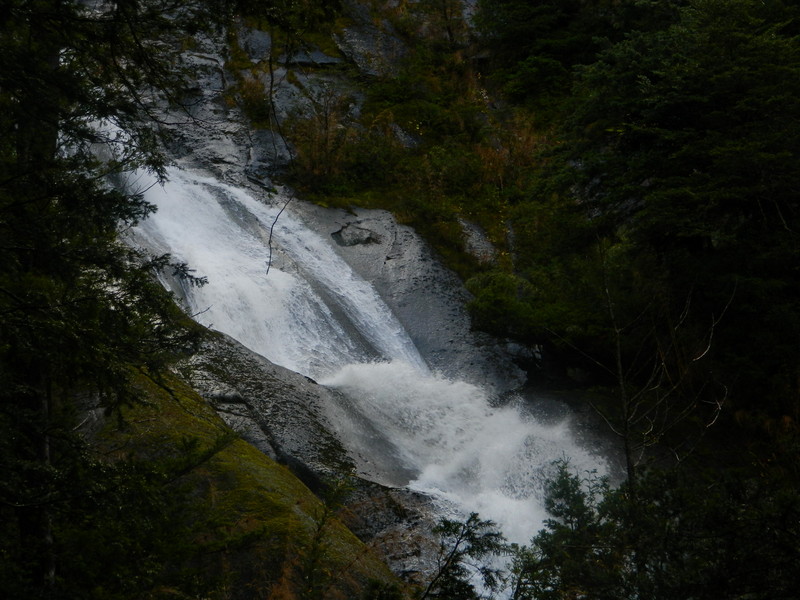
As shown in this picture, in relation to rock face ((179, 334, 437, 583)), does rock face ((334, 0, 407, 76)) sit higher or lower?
higher

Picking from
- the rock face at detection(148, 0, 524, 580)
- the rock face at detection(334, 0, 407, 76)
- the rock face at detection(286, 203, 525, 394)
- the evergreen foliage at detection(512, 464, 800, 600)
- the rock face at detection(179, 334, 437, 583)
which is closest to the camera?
the evergreen foliage at detection(512, 464, 800, 600)

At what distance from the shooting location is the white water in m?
9.23

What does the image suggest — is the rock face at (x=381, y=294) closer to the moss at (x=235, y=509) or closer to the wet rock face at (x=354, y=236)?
the wet rock face at (x=354, y=236)

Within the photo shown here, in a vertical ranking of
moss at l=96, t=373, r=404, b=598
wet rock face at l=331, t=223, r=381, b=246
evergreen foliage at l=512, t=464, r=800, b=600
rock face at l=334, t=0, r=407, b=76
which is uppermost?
rock face at l=334, t=0, r=407, b=76

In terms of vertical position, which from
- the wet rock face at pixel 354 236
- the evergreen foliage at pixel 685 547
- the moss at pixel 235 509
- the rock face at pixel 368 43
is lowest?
the evergreen foliage at pixel 685 547

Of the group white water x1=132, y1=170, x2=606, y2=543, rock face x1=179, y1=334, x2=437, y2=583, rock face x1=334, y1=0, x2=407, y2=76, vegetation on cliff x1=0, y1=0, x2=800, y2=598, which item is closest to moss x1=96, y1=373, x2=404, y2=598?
→ vegetation on cliff x1=0, y1=0, x2=800, y2=598

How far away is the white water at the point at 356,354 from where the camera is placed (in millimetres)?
9234

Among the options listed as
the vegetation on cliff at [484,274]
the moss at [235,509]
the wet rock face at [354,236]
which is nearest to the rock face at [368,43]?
the vegetation on cliff at [484,274]

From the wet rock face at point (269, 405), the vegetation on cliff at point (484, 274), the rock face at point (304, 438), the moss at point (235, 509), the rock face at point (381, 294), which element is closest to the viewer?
the vegetation on cliff at point (484, 274)

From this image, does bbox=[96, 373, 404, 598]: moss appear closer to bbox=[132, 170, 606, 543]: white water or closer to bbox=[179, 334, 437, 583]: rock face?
bbox=[179, 334, 437, 583]: rock face

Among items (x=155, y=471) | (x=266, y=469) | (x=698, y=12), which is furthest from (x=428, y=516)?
(x=698, y=12)

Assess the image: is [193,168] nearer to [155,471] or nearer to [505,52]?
[505,52]

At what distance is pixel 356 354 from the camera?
1198cm

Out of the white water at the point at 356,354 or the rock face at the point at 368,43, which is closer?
the white water at the point at 356,354
